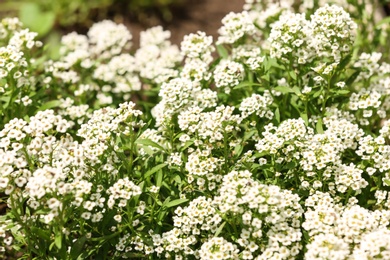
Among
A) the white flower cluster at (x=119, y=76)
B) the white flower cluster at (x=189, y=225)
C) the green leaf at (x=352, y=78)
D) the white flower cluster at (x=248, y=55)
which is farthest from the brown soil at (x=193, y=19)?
the white flower cluster at (x=189, y=225)

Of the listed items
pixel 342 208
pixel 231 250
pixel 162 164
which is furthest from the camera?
pixel 162 164

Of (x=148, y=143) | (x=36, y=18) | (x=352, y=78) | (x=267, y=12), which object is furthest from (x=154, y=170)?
(x=36, y=18)

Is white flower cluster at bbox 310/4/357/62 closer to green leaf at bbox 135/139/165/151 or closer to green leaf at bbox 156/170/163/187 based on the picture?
green leaf at bbox 135/139/165/151

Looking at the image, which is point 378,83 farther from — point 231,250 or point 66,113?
point 66,113

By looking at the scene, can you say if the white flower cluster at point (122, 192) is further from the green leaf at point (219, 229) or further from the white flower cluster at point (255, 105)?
the white flower cluster at point (255, 105)

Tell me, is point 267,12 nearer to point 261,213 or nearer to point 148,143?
point 148,143

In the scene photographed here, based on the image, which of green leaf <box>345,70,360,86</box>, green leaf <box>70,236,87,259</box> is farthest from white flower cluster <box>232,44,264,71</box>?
green leaf <box>70,236,87,259</box>

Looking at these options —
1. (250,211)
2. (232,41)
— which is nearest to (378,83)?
(232,41)
